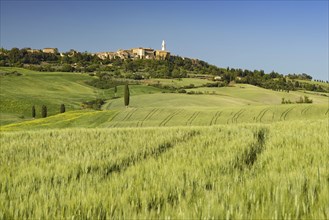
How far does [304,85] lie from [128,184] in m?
160

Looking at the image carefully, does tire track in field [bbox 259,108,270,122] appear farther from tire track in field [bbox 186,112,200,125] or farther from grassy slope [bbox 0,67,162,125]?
grassy slope [bbox 0,67,162,125]

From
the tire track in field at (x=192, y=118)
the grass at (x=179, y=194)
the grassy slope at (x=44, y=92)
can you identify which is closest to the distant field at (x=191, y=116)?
the tire track in field at (x=192, y=118)

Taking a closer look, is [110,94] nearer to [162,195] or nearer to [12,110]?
[12,110]

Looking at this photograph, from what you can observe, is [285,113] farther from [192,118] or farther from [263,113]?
[192,118]

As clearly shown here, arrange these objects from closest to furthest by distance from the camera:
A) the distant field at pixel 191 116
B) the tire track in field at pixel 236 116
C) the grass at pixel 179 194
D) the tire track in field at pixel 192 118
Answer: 1. the grass at pixel 179 194
2. the distant field at pixel 191 116
3. the tire track in field at pixel 236 116
4. the tire track in field at pixel 192 118

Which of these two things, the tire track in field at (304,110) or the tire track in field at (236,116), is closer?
the tire track in field at (304,110)

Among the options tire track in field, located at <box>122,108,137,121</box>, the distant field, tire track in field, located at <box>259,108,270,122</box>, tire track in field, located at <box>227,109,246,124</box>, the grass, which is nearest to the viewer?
the grass

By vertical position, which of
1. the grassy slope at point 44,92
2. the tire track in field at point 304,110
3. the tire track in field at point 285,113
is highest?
the tire track in field at point 304,110

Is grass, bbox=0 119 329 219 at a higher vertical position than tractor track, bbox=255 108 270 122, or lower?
higher

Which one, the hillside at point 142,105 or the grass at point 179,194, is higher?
the grass at point 179,194

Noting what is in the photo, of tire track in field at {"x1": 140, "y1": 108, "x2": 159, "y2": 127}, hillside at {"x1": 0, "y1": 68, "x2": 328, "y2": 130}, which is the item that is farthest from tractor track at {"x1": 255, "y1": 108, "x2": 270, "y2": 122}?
tire track in field at {"x1": 140, "y1": 108, "x2": 159, "y2": 127}

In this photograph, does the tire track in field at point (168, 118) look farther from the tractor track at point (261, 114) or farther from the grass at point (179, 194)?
the grass at point (179, 194)

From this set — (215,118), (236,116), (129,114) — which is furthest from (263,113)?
(129,114)

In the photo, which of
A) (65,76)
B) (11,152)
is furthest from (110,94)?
(11,152)
